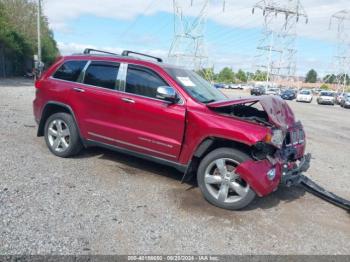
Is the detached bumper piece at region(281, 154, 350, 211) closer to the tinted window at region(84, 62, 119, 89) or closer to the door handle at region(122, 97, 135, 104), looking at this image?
the door handle at region(122, 97, 135, 104)

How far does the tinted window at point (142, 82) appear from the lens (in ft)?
17.8

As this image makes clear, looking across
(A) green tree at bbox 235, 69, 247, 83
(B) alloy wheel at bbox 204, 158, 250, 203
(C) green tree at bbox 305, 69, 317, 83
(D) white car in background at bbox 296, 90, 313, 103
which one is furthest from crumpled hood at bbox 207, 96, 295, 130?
(C) green tree at bbox 305, 69, 317, 83

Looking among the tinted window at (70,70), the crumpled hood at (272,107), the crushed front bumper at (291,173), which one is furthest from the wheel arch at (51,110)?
the crushed front bumper at (291,173)

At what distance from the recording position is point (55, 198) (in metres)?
4.62

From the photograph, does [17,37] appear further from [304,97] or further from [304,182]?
[304,182]

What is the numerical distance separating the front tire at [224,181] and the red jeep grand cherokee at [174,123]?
13mm

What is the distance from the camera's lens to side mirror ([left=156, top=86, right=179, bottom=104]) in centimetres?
493

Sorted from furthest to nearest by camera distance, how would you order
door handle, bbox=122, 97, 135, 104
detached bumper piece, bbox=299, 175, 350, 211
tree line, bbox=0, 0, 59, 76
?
tree line, bbox=0, 0, 59, 76, door handle, bbox=122, 97, 135, 104, detached bumper piece, bbox=299, 175, 350, 211

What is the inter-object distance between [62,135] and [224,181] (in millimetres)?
A: 3106

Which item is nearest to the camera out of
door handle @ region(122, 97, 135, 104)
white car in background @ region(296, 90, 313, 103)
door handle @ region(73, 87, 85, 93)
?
door handle @ region(122, 97, 135, 104)

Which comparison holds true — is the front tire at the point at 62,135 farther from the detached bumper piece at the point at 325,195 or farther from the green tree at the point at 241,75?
the green tree at the point at 241,75

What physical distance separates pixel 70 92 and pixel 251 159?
3323 mm

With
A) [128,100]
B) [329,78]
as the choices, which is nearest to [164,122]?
[128,100]

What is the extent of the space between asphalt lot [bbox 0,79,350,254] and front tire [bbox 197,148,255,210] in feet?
0.47
